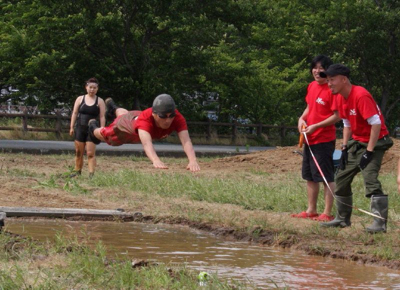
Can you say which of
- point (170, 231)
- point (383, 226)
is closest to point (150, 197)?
point (170, 231)

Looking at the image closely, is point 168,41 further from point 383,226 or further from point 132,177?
point 383,226

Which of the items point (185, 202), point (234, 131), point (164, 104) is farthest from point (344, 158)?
point (234, 131)

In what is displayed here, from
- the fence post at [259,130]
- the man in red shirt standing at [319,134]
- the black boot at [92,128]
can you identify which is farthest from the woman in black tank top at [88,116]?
the fence post at [259,130]

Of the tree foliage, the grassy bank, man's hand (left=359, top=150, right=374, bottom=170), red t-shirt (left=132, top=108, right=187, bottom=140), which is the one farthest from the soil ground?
the tree foliage

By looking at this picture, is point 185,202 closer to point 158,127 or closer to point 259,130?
point 158,127

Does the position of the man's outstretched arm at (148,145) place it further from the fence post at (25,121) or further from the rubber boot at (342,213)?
the fence post at (25,121)

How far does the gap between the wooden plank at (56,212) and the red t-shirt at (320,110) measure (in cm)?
245

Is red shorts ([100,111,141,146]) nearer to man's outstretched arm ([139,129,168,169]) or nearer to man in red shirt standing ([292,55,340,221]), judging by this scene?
man's outstretched arm ([139,129,168,169])

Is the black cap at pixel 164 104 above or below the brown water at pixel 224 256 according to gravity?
above

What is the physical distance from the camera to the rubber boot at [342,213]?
9.05 metres

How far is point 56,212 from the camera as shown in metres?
9.74

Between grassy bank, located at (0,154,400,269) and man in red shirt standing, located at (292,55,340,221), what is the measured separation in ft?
1.32

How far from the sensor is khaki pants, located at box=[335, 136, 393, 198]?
874 cm

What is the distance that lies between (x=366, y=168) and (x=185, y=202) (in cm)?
308
